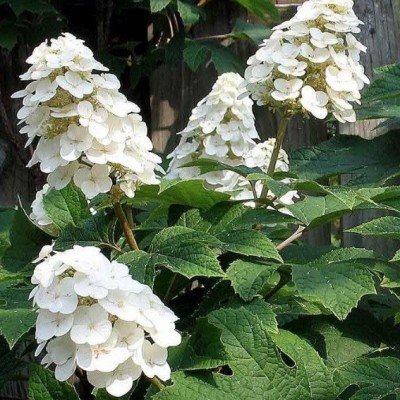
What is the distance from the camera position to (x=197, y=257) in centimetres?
131

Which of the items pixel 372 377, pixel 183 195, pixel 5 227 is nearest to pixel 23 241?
pixel 5 227

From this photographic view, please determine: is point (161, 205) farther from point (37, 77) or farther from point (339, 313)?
point (339, 313)

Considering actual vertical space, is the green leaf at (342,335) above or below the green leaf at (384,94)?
below

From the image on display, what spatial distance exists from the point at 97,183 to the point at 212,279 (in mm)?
304

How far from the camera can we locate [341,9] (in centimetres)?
159

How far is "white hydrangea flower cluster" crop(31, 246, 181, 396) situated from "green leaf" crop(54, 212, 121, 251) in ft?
1.37

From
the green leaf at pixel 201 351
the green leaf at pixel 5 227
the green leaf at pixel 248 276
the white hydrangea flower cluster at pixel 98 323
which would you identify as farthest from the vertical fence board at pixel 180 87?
the white hydrangea flower cluster at pixel 98 323

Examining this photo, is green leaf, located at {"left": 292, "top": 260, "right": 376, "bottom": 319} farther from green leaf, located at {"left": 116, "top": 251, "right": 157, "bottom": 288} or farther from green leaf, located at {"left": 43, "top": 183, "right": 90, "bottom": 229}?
green leaf, located at {"left": 43, "top": 183, "right": 90, "bottom": 229}

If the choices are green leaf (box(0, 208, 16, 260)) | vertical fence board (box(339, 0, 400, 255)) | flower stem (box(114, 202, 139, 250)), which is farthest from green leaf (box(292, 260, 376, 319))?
vertical fence board (box(339, 0, 400, 255))

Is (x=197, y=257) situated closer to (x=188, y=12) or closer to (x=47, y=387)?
(x=47, y=387)

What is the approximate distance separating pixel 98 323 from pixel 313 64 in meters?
0.77

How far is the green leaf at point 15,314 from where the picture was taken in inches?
48.1

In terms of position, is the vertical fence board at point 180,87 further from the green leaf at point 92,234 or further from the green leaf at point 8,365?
the green leaf at point 8,365

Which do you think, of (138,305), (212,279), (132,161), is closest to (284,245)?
(212,279)
